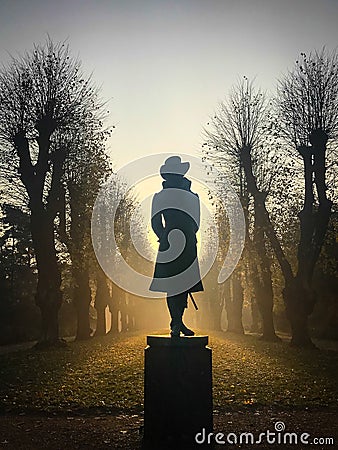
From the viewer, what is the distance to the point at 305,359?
770 inches

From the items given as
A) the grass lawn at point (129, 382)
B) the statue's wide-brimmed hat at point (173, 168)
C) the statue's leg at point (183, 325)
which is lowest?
the grass lawn at point (129, 382)

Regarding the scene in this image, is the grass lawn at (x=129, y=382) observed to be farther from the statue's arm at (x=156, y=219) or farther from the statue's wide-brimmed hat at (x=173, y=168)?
the statue's wide-brimmed hat at (x=173, y=168)

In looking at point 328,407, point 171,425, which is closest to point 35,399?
point 171,425

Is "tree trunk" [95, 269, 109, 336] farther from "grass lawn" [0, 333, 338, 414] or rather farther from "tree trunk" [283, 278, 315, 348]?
"grass lawn" [0, 333, 338, 414]

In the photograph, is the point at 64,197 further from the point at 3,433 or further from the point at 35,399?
the point at 3,433

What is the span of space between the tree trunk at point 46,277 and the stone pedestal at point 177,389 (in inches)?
690

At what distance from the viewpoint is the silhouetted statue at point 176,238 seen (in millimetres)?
8945

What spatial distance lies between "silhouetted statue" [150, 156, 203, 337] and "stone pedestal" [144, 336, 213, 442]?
2.26ft

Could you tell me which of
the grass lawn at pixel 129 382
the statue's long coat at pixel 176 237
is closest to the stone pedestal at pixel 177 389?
the statue's long coat at pixel 176 237

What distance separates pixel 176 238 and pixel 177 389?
2.39m

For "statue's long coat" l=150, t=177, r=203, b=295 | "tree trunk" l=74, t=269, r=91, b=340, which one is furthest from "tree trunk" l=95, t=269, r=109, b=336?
"statue's long coat" l=150, t=177, r=203, b=295

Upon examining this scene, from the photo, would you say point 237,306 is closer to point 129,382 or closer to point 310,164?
point 310,164

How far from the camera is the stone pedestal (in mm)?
7871

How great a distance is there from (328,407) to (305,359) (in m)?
9.25
